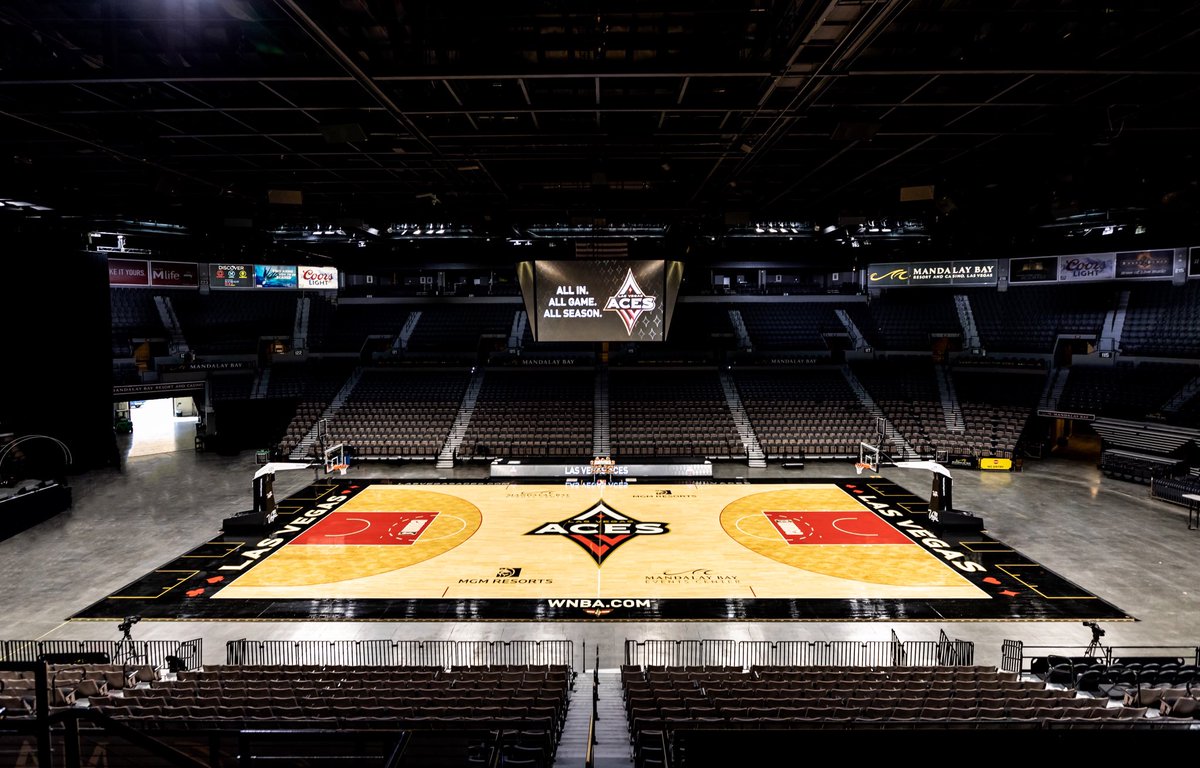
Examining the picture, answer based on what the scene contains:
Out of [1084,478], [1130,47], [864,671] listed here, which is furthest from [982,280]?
[864,671]

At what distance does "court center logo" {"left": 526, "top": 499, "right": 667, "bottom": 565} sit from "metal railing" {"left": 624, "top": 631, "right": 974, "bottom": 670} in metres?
4.81

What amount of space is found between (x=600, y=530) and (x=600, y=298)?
787 cm

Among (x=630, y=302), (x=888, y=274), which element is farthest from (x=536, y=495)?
(x=888, y=274)

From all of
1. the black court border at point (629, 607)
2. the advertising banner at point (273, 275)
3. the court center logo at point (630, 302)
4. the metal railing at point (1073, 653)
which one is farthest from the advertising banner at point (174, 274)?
the metal railing at point (1073, 653)

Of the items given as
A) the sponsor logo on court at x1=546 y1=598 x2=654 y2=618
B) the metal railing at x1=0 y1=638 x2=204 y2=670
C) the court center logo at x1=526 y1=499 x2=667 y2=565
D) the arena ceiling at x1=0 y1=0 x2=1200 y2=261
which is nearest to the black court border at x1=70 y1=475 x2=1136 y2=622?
the sponsor logo on court at x1=546 y1=598 x2=654 y2=618

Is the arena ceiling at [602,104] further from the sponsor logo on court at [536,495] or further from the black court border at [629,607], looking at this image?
the sponsor logo on court at [536,495]

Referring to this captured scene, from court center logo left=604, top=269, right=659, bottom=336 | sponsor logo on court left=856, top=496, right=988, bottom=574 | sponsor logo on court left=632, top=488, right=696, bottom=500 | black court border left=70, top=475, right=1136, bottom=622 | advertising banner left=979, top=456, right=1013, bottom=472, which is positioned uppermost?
court center logo left=604, top=269, right=659, bottom=336

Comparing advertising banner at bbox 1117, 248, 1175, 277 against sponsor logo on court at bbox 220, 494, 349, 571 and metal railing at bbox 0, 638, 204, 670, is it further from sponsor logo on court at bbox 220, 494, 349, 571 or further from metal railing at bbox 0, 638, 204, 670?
metal railing at bbox 0, 638, 204, 670

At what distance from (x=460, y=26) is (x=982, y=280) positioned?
3126cm

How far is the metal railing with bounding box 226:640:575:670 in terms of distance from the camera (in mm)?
11000

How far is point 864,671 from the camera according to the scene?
930cm

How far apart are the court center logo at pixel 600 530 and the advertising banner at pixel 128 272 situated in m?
25.0

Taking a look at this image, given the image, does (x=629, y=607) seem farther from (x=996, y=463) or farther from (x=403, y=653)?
(x=996, y=463)

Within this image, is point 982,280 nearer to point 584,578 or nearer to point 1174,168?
point 1174,168
